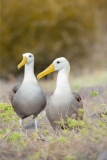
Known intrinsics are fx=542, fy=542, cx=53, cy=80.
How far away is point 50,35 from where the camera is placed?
58.5 ft

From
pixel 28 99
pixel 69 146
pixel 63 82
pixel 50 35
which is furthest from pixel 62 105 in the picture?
pixel 50 35

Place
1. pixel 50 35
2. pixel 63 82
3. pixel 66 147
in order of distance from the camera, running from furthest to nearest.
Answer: pixel 50 35 < pixel 63 82 < pixel 66 147

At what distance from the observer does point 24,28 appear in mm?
17469

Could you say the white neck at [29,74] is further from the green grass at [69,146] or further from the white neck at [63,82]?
the green grass at [69,146]

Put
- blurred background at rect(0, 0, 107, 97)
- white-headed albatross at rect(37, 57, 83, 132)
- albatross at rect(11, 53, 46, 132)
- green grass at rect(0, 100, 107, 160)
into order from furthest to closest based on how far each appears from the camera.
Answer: blurred background at rect(0, 0, 107, 97)
albatross at rect(11, 53, 46, 132)
white-headed albatross at rect(37, 57, 83, 132)
green grass at rect(0, 100, 107, 160)

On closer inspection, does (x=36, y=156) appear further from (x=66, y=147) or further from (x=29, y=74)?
(x=29, y=74)

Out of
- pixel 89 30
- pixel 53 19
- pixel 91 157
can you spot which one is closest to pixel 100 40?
pixel 89 30

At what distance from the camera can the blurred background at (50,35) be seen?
17391 millimetres

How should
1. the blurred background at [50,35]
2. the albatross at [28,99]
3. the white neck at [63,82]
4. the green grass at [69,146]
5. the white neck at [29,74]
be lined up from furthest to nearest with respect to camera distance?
the blurred background at [50,35] → the white neck at [29,74] → the albatross at [28,99] → the white neck at [63,82] → the green grass at [69,146]

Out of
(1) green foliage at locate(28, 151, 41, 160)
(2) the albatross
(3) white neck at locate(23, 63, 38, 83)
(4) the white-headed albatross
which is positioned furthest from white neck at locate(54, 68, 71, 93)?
(1) green foliage at locate(28, 151, 41, 160)

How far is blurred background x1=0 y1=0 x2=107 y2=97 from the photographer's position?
1739cm

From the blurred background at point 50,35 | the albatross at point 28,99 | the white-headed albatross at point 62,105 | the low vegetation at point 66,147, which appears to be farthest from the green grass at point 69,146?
the blurred background at point 50,35

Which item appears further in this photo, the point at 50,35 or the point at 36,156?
the point at 50,35

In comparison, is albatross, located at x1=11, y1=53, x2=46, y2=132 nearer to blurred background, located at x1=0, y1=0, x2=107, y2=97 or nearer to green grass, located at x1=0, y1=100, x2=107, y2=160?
green grass, located at x1=0, y1=100, x2=107, y2=160
